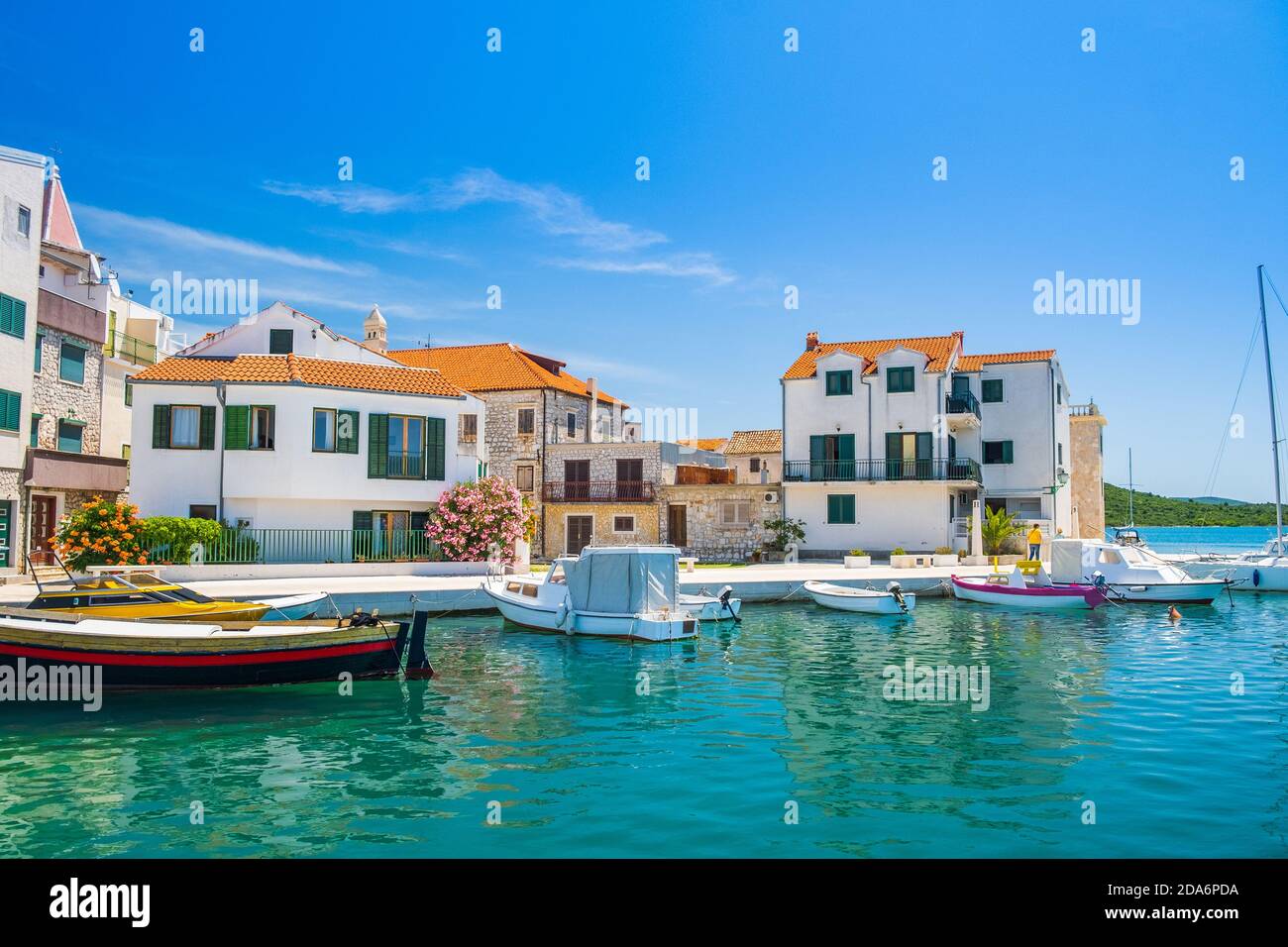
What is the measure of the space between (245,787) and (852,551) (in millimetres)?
34618

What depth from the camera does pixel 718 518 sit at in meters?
44.7

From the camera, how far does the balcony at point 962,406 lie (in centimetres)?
4347

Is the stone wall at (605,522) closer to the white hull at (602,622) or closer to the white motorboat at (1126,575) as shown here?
the white motorboat at (1126,575)

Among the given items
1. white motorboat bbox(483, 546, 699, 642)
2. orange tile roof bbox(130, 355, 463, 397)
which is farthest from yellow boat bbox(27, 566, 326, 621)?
orange tile roof bbox(130, 355, 463, 397)

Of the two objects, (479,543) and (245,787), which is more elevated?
(479,543)

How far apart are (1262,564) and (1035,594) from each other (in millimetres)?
12546

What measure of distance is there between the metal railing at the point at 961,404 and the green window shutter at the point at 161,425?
3357cm

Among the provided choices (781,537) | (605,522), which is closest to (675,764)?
(781,537)

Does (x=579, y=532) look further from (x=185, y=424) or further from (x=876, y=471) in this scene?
(x=185, y=424)

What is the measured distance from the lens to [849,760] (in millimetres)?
11016

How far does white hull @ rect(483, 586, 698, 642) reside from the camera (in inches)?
826
